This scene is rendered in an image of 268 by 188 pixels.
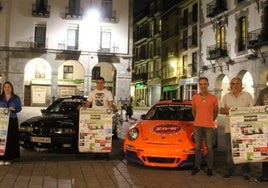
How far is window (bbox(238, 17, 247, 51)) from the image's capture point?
32612 mm

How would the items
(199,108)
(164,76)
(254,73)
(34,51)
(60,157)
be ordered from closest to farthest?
(199,108) → (60,157) → (254,73) → (34,51) → (164,76)

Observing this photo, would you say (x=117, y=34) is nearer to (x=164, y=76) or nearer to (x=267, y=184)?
(x=164, y=76)

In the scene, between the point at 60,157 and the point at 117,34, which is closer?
the point at 60,157

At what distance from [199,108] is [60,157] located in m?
3.77

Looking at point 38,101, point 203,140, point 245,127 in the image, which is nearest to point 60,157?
point 203,140

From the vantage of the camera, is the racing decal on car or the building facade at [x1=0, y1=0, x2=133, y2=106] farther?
the building facade at [x1=0, y1=0, x2=133, y2=106]

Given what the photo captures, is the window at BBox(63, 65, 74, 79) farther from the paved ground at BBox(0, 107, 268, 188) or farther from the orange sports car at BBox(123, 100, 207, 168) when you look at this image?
the orange sports car at BBox(123, 100, 207, 168)

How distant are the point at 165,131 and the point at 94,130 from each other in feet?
5.28

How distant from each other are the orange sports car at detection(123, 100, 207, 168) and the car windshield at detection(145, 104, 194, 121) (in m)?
0.44

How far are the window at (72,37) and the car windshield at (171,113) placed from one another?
Answer: 34133mm

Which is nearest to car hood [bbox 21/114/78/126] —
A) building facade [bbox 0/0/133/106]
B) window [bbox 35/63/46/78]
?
building facade [bbox 0/0/133/106]

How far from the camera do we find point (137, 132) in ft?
29.1

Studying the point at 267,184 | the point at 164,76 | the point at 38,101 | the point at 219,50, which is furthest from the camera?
the point at 164,76

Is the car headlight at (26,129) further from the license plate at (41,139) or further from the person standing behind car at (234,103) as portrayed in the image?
the person standing behind car at (234,103)
